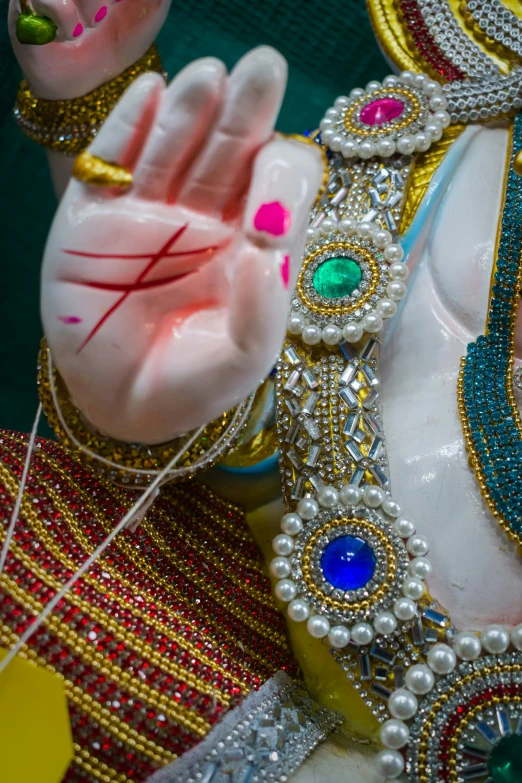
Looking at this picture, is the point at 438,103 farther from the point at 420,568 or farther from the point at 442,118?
the point at 420,568

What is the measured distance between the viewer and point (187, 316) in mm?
604

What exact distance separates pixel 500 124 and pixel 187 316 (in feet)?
1.76

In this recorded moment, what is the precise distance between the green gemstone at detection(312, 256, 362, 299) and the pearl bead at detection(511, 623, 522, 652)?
1.17ft

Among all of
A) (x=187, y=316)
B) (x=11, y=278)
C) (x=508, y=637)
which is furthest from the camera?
(x=11, y=278)

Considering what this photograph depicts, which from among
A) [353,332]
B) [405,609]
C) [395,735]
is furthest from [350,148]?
[395,735]

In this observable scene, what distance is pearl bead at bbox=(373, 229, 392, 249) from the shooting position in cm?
86

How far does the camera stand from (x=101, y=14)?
2.87 ft

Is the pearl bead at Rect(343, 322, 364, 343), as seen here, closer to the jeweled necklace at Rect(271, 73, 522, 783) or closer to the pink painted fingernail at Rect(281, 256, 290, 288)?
the jeweled necklace at Rect(271, 73, 522, 783)

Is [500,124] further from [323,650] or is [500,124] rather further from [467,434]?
[323,650]

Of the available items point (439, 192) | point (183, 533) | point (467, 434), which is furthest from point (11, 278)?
point (467, 434)

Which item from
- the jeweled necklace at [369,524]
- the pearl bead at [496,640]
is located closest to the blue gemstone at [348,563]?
the jeweled necklace at [369,524]

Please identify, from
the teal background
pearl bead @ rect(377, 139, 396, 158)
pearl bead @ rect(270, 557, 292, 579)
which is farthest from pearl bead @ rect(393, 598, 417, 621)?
the teal background

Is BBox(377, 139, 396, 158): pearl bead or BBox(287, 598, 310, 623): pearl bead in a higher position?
BBox(377, 139, 396, 158): pearl bead

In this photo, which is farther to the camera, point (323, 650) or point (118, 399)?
point (323, 650)
